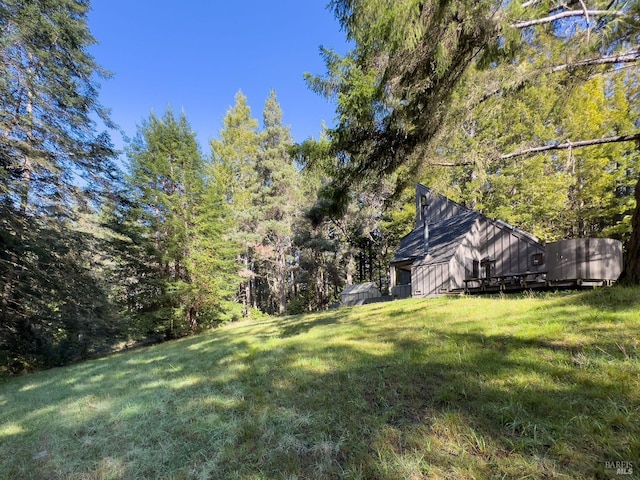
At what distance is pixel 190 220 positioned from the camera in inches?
601

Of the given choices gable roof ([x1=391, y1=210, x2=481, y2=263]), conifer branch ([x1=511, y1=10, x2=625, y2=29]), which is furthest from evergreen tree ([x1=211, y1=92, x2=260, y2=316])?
conifer branch ([x1=511, y1=10, x2=625, y2=29])

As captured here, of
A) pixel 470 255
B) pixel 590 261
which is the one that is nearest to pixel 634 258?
pixel 590 261

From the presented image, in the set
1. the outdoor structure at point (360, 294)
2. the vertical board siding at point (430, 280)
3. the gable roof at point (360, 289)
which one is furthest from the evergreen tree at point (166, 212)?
the vertical board siding at point (430, 280)

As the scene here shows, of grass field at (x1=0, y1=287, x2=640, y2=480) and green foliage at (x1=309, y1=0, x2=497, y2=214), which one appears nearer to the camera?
grass field at (x1=0, y1=287, x2=640, y2=480)

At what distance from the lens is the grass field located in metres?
2.03

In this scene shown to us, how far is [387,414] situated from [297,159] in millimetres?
5103

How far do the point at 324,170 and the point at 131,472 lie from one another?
5411mm

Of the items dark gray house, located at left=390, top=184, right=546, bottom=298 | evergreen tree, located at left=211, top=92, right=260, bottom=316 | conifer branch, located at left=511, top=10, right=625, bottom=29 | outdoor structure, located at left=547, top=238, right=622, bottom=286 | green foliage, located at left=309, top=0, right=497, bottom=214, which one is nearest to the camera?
green foliage, located at left=309, top=0, right=497, bottom=214

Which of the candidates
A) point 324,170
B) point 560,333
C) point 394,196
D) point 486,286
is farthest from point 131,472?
point 486,286

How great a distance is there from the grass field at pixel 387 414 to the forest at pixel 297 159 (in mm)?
2933

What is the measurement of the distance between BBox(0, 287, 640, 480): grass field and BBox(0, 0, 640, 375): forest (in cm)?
293

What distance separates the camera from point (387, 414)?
2.69 m

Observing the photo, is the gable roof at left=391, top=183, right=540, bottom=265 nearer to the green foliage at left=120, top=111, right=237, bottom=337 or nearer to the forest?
the forest

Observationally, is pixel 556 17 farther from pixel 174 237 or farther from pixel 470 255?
pixel 174 237
